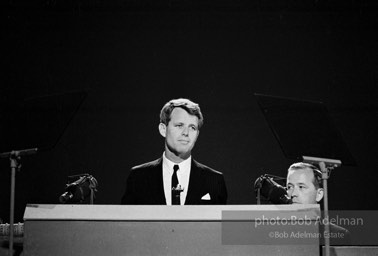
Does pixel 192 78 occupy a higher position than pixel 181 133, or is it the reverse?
pixel 192 78

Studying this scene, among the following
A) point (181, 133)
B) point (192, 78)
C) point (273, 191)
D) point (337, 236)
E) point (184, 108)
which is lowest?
point (337, 236)

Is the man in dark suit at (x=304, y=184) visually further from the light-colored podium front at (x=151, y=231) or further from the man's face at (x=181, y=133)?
the light-colored podium front at (x=151, y=231)

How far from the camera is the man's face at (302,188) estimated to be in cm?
287

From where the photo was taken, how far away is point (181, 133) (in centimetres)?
267

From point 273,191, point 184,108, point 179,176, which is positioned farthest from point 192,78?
point 273,191

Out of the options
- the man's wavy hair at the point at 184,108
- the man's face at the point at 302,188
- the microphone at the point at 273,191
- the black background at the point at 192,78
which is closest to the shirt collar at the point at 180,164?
the man's wavy hair at the point at 184,108

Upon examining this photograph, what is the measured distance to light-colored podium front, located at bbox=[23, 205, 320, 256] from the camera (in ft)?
6.38

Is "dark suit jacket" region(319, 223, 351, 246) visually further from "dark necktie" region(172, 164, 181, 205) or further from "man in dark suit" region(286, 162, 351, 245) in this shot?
"dark necktie" region(172, 164, 181, 205)

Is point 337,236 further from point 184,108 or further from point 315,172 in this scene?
point 184,108

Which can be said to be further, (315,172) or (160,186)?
(315,172)

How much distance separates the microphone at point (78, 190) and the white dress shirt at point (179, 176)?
0.38 metres

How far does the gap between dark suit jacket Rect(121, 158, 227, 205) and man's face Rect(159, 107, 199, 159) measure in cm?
8

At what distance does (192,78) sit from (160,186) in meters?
1.49

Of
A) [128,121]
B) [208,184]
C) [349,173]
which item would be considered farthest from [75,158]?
[349,173]
